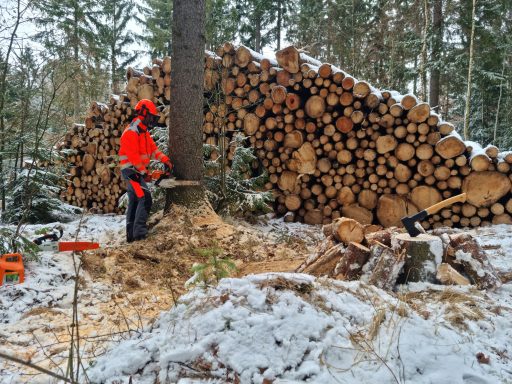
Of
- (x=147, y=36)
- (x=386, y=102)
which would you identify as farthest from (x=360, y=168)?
(x=147, y=36)

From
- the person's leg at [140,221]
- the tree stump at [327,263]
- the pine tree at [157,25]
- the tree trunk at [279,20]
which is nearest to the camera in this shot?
the tree stump at [327,263]

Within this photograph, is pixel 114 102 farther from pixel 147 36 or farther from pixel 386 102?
pixel 147 36

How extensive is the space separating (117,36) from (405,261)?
2232 cm

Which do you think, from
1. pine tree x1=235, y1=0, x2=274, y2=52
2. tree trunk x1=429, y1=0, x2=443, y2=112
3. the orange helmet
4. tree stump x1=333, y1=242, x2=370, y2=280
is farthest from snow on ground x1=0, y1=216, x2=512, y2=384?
pine tree x1=235, y1=0, x2=274, y2=52

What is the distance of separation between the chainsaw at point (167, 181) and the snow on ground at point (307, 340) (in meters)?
2.64

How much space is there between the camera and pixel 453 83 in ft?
42.7

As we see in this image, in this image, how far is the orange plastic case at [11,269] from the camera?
2715 mm

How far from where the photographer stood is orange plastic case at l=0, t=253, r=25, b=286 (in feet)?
8.91

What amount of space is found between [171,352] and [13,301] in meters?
1.80

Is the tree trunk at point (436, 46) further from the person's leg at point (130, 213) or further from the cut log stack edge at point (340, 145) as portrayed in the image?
the person's leg at point (130, 213)

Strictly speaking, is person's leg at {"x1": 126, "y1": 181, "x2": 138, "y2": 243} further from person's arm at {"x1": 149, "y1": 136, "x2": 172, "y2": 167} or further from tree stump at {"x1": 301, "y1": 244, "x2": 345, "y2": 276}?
tree stump at {"x1": 301, "y1": 244, "x2": 345, "y2": 276}

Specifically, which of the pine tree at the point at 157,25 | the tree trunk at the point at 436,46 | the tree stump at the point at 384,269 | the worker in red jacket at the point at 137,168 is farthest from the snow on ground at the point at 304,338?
the pine tree at the point at 157,25

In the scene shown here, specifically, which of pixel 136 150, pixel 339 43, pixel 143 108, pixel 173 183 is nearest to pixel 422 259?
pixel 173 183

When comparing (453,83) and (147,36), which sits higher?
(147,36)
